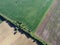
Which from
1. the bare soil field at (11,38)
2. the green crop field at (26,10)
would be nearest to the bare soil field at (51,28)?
the green crop field at (26,10)

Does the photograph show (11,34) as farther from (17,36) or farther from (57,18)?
(57,18)

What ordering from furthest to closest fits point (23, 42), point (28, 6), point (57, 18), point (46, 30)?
point (28, 6), point (57, 18), point (46, 30), point (23, 42)

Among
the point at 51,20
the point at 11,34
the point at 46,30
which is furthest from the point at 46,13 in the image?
the point at 11,34

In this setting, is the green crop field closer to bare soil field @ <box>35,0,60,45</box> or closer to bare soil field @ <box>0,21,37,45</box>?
bare soil field @ <box>35,0,60,45</box>

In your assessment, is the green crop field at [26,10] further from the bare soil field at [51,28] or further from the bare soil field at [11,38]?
the bare soil field at [11,38]

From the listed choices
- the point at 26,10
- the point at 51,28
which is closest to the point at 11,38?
the point at 51,28

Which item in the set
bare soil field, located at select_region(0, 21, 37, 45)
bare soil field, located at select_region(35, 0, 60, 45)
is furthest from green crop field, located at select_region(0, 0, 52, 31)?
bare soil field, located at select_region(0, 21, 37, 45)
